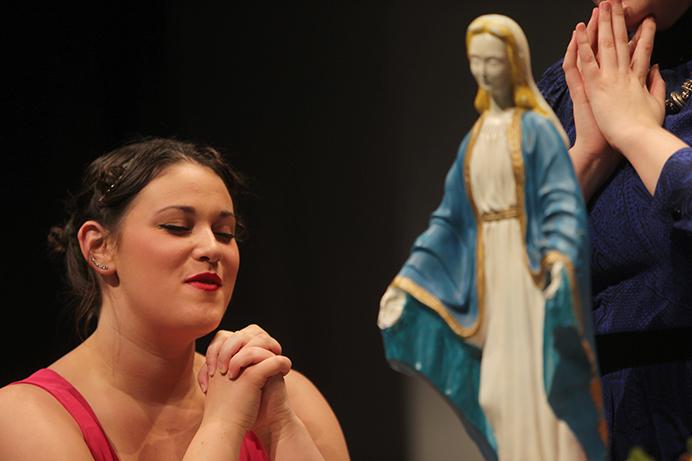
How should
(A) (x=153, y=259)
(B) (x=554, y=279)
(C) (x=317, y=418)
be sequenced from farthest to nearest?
(C) (x=317, y=418)
(A) (x=153, y=259)
(B) (x=554, y=279)

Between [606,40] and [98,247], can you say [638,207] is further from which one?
[98,247]

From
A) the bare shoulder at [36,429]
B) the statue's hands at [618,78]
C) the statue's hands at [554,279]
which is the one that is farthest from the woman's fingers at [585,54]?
the bare shoulder at [36,429]

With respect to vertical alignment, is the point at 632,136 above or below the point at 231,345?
above

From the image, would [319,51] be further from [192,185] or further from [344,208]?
[192,185]

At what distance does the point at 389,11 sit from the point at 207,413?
1.23 m

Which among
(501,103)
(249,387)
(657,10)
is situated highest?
(657,10)

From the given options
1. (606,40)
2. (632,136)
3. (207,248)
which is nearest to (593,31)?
(606,40)

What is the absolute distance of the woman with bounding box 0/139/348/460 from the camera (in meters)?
1.42

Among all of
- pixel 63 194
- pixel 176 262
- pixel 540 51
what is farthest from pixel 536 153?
pixel 63 194

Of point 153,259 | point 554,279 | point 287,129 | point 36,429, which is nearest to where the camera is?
point 554,279

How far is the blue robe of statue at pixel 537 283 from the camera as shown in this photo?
93cm

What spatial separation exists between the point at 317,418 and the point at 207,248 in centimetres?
34

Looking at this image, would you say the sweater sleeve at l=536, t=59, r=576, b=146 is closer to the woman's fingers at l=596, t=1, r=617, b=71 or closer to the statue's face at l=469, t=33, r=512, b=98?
the woman's fingers at l=596, t=1, r=617, b=71

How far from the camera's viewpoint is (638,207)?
1.20 m
